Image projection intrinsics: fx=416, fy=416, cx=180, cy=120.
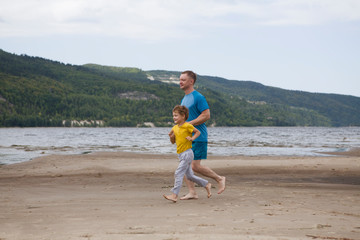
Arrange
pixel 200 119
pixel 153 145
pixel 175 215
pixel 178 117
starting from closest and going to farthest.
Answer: pixel 175 215 < pixel 178 117 < pixel 200 119 < pixel 153 145

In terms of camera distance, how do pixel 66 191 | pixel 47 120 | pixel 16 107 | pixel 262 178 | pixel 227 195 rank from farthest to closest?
pixel 16 107
pixel 47 120
pixel 262 178
pixel 66 191
pixel 227 195

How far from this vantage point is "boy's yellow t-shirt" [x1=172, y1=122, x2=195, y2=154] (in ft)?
23.8

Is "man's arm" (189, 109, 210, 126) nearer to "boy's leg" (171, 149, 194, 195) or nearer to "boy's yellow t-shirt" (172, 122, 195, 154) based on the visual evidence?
"boy's yellow t-shirt" (172, 122, 195, 154)

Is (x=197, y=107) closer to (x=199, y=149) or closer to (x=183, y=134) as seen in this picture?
(x=183, y=134)

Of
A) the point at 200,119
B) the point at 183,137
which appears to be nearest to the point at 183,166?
the point at 183,137

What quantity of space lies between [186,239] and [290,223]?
1.65m

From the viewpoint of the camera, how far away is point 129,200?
306 inches

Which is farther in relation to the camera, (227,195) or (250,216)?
(227,195)

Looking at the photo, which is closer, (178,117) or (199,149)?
(178,117)

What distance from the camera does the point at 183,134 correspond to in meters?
7.32

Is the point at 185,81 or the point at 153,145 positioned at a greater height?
the point at 185,81

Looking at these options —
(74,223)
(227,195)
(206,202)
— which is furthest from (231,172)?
(74,223)

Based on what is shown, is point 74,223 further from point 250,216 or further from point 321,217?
point 321,217

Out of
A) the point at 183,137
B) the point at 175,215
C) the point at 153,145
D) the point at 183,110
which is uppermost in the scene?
the point at 183,110
